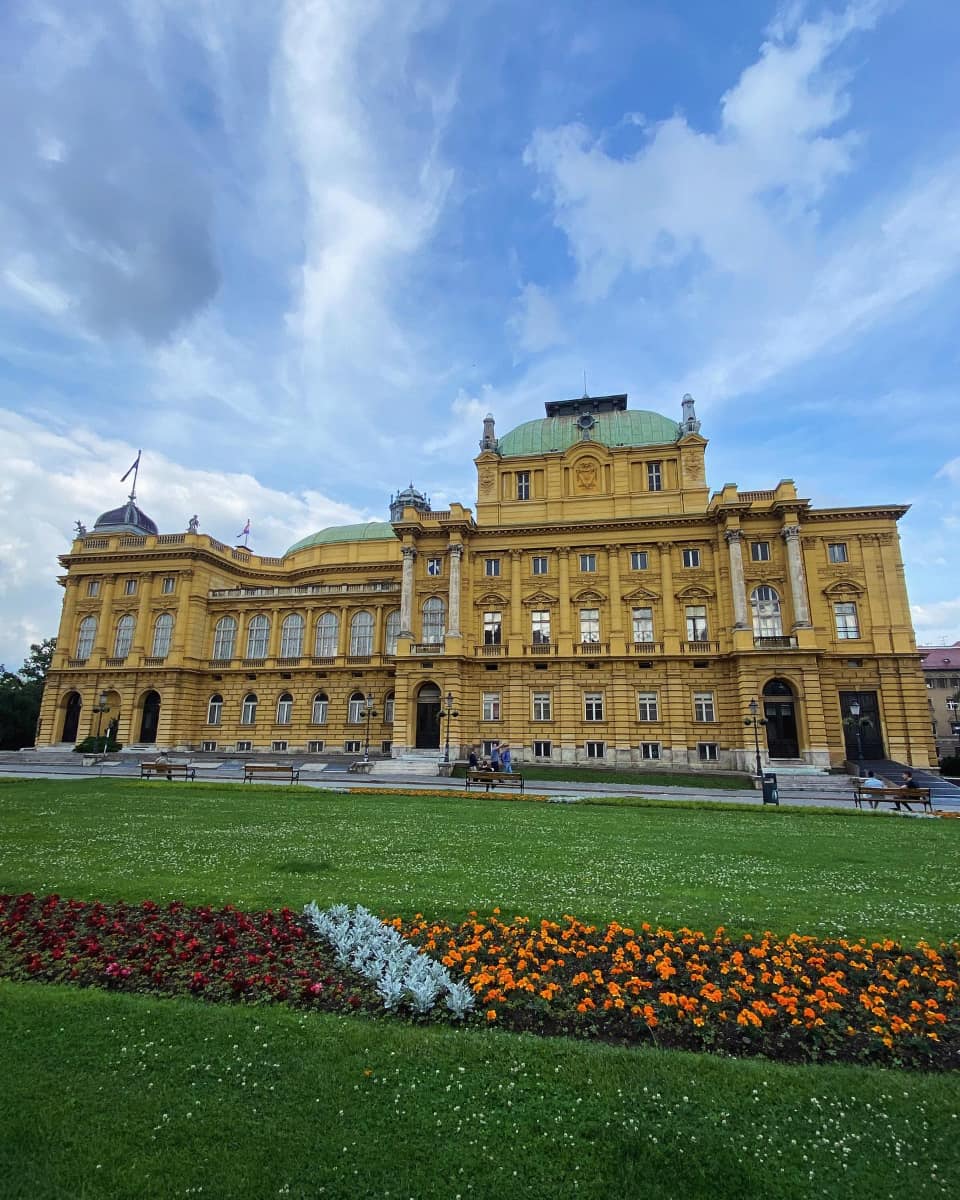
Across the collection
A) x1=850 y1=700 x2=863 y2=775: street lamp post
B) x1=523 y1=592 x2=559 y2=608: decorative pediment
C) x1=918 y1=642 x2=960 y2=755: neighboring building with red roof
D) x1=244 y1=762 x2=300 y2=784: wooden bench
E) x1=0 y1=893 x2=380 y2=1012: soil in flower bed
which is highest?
x1=523 y1=592 x2=559 y2=608: decorative pediment

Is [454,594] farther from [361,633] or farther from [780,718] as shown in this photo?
[780,718]

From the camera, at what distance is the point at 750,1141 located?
14.7 feet

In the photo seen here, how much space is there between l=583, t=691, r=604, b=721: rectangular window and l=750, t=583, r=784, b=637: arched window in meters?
11.3

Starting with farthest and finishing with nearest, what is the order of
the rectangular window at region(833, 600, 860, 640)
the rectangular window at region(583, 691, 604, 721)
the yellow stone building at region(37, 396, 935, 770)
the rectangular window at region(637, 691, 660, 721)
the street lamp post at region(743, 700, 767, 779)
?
the rectangular window at region(583, 691, 604, 721)
the rectangular window at region(637, 691, 660, 721)
the rectangular window at region(833, 600, 860, 640)
the yellow stone building at region(37, 396, 935, 770)
the street lamp post at region(743, 700, 767, 779)

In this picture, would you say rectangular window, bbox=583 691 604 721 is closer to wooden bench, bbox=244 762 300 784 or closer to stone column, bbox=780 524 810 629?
stone column, bbox=780 524 810 629

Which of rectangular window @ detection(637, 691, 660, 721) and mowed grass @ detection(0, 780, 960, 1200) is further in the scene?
rectangular window @ detection(637, 691, 660, 721)

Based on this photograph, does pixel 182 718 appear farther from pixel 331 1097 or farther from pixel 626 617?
pixel 331 1097

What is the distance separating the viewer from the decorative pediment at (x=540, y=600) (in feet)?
157

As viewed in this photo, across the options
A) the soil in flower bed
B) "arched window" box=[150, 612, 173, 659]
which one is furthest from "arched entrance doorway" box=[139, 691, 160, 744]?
the soil in flower bed

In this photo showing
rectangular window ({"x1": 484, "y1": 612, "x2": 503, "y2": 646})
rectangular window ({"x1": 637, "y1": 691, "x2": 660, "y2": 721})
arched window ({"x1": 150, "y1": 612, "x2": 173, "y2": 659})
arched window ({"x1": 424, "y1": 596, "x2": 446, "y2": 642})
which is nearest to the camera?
rectangular window ({"x1": 637, "y1": 691, "x2": 660, "y2": 721})

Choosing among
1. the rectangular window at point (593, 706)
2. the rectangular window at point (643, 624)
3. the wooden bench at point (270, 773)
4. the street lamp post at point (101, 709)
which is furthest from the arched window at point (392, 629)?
the street lamp post at point (101, 709)

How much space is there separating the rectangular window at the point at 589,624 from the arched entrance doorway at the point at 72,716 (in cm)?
4254

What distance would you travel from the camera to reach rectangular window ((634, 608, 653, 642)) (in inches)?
1817

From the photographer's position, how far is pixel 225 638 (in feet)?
187
